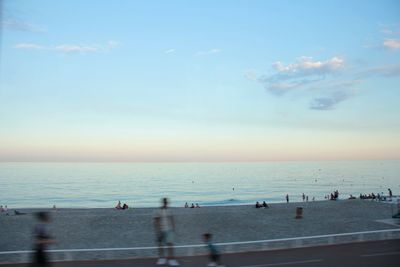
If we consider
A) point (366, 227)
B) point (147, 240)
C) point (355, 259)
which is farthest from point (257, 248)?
point (366, 227)

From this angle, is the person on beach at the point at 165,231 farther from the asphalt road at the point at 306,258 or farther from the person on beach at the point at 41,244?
the person on beach at the point at 41,244

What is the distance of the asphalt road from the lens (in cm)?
938

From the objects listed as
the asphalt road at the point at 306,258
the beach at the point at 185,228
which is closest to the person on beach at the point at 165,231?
the asphalt road at the point at 306,258

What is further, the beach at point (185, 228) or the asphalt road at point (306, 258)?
the beach at point (185, 228)

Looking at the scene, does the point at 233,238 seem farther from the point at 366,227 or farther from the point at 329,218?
the point at 329,218

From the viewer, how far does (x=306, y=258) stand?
10023mm

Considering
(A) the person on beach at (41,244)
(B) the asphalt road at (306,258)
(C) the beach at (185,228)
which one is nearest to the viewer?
(A) the person on beach at (41,244)

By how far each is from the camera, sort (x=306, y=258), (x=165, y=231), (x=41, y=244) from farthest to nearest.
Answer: (x=306, y=258) → (x=165, y=231) → (x=41, y=244)

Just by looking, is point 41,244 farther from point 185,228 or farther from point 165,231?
point 185,228

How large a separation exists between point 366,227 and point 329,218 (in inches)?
181

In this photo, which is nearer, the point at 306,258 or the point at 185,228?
the point at 306,258

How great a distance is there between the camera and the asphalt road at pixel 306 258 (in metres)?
9.38

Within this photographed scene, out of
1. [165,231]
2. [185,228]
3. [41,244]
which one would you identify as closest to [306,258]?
[165,231]

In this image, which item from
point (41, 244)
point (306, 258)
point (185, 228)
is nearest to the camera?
point (41, 244)
